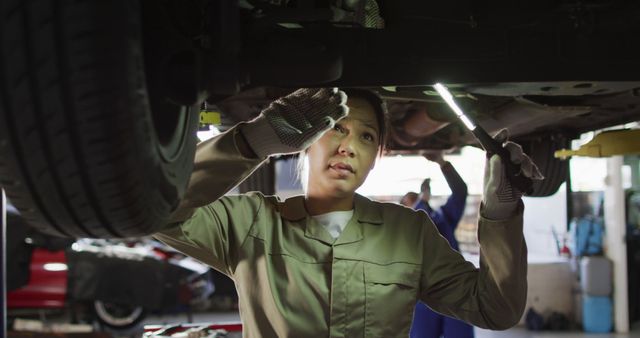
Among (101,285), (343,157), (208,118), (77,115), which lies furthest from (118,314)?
(77,115)

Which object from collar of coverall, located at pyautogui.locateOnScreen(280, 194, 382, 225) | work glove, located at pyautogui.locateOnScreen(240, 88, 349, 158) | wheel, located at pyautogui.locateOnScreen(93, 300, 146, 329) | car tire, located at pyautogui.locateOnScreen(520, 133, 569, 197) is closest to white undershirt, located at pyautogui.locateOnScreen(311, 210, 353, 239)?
collar of coverall, located at pyautogui.locateOnScreen(280, 194, 382, 225)

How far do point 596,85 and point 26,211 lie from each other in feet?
3.74

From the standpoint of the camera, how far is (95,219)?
3.00 ft

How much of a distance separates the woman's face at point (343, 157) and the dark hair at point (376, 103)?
0.20 ft

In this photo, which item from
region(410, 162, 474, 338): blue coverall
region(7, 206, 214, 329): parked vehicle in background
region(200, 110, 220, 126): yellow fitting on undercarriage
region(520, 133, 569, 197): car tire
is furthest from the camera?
region(7, 206, 214, 329): parked vehicle in background

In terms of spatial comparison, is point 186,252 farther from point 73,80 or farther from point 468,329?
point 468,329

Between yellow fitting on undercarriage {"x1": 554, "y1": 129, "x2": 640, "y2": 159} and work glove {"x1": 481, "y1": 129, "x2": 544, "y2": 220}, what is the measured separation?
0.66 m

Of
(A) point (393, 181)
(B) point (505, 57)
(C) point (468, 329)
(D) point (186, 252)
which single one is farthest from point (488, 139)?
(A) point (393, 181)

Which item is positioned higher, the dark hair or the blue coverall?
the dark hair

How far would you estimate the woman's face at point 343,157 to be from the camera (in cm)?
159

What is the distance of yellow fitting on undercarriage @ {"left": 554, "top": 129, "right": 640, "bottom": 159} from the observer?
1952 millimetres

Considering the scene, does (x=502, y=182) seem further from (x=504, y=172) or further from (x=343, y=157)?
(x=343, y=157)

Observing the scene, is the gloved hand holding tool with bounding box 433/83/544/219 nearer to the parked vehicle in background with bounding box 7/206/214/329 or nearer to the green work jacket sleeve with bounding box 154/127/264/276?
the green work jacket sleeve with bounding box 154/127/264/276

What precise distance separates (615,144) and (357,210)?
87 cm
